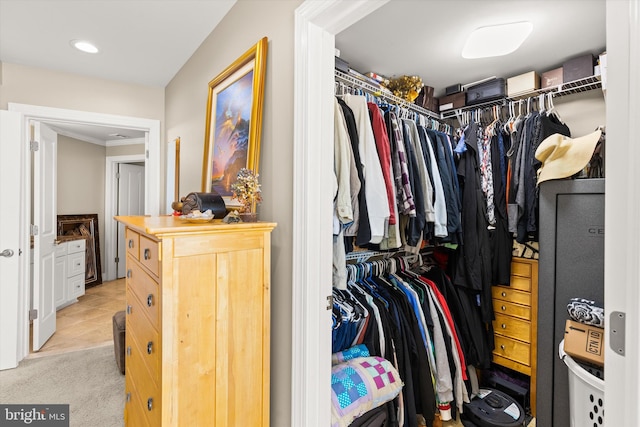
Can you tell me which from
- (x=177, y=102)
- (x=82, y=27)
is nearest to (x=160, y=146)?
(x=177, y=102)

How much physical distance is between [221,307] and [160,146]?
8.54ft

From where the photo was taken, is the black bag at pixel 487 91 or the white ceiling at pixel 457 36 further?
the black bag at pixel 487 91

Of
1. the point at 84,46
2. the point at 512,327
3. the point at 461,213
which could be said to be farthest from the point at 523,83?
the point at 84,46

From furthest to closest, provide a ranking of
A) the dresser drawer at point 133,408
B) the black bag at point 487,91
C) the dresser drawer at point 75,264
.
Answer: the dresser drawer at point 75,264 < the black bag at point 487,91 < the dresser drawer at point 133,408

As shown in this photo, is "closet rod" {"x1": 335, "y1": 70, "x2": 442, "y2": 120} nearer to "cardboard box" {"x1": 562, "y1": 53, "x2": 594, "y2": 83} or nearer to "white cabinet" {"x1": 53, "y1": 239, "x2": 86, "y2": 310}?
"cardboard box" {"x1": 562, "y1": 53, "x2": 594, "y2": 83}

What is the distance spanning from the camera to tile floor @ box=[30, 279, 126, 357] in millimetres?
2957

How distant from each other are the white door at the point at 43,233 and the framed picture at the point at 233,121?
1.85 metres

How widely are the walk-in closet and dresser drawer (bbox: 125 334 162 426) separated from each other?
2.40ft

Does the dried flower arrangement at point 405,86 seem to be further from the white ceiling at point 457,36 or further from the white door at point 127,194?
the white door at point 127,194

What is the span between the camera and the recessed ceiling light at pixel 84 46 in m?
2.25

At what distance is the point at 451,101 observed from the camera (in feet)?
8.68

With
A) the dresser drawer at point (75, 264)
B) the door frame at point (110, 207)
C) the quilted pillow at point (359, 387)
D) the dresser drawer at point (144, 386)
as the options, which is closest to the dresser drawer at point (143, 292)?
the dresser drawer at point (144, 386)

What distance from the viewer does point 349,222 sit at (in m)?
1.48
